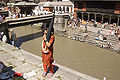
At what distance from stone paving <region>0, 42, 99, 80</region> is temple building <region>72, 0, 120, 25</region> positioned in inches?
725

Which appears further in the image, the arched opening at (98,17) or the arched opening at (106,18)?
the arched opening at (98,17)

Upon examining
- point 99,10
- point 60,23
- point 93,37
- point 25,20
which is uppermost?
point 99,10

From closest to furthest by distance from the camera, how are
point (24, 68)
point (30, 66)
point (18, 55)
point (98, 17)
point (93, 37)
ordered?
point (24, 68) < point (30, 66) < point (18, 55) < point (93, 37) < point (98, 17)

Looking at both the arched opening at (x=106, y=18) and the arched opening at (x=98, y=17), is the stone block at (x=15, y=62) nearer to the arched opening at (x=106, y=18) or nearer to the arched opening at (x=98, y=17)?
the arched opening at (x=106, y=18)

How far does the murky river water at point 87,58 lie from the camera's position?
39.2 feet

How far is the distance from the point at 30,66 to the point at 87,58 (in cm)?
867

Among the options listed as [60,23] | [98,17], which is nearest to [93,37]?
[98,17]

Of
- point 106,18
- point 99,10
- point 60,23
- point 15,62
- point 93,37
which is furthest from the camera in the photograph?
point 60,23

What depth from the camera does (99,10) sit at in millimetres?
24188

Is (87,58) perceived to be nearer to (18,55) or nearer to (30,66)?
(18,55)

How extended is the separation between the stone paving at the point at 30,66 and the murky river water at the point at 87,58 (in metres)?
5.14

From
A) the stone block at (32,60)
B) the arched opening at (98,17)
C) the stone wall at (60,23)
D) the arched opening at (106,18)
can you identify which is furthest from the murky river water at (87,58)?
the arched opening at (98,17)

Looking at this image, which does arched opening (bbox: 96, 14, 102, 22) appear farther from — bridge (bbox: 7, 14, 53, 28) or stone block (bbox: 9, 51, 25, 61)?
stone block (bbox: 9, 51, 25, 61)

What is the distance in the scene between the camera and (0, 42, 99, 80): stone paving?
260 inches
